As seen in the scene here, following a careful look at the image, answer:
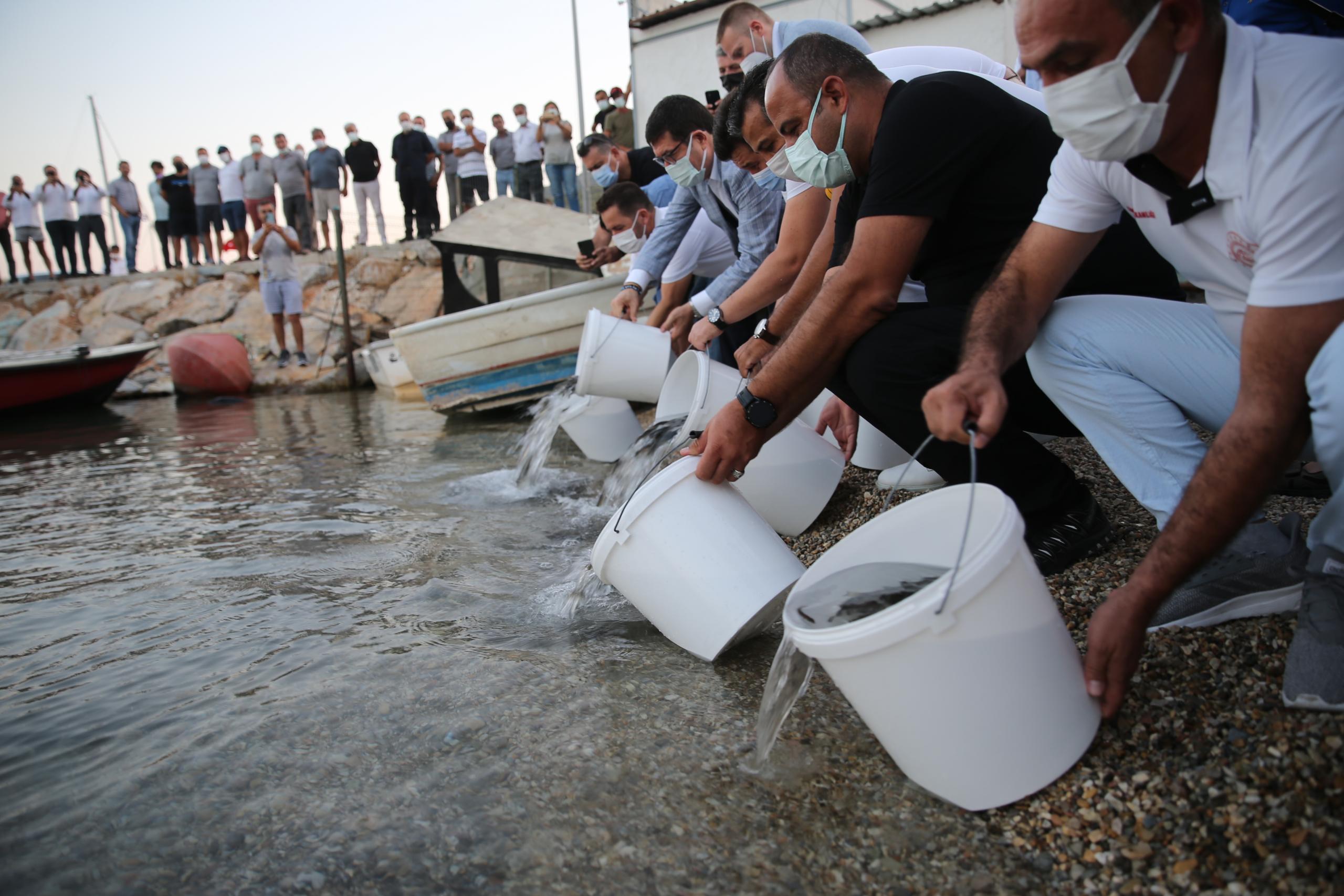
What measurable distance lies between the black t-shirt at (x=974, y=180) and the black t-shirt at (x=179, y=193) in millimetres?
16516

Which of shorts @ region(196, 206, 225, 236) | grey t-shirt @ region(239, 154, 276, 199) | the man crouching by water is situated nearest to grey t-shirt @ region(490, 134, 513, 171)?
the man crouching by water

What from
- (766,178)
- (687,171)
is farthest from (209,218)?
(766,178)

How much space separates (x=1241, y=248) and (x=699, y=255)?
4.19 m

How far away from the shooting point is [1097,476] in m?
2.97

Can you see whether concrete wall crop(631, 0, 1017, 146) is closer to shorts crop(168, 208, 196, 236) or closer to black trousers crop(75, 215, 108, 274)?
shorts crop(168, 208, 196, 236)

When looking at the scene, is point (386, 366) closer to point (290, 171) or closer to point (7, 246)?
point (290, 171)

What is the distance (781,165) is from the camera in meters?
3.02

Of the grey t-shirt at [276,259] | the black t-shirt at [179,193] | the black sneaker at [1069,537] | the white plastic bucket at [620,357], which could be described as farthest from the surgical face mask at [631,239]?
the black t-shirt at [179,193]

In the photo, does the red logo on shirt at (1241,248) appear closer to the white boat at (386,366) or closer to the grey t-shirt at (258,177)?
the white boat at (386,366)

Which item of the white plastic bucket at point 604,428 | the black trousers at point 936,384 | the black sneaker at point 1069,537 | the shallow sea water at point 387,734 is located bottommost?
the white plastic bucket at point 604,428

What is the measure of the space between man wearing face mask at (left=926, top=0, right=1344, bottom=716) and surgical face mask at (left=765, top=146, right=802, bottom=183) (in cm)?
121

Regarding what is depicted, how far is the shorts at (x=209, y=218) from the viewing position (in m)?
15.9

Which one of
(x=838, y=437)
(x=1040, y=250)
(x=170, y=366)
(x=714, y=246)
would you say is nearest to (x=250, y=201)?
(x=170, y=366)

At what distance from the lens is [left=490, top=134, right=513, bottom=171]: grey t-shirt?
14.1 metres
